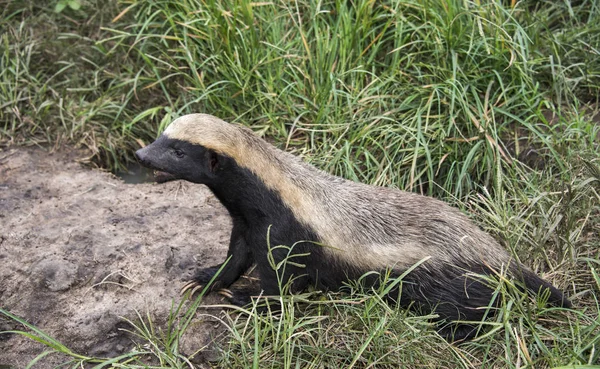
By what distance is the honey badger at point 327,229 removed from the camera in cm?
422

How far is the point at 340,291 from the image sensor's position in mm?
4500

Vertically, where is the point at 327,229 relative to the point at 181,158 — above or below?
below

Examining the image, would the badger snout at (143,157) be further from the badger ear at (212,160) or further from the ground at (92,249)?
the ground at (92,249)

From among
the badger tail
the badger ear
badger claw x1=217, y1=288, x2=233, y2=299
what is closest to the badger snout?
the badger ear

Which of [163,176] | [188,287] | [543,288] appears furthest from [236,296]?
[543,288]

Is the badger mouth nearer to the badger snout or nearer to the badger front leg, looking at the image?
the badger snout

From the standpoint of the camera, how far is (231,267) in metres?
4.66

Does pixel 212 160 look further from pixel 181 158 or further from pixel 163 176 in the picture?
pixel 163 176

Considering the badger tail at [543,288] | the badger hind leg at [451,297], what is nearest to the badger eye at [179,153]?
the badger hind leg at [451,297]

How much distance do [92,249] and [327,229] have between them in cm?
166

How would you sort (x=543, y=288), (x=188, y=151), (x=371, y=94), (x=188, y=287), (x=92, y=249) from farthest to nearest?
(x=371, y=94) → (x=92, y=249) → (x=188, y=287) → (x=543, y=288) → (x=188, y=151)

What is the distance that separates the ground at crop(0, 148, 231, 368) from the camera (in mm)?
4387

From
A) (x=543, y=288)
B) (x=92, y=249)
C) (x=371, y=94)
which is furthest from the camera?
(x=371, y=94)

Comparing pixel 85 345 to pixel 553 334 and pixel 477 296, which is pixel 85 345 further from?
pixel 553 334
